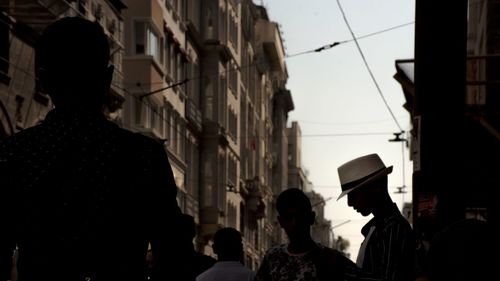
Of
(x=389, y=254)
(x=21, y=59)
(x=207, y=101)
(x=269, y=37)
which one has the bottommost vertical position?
(x=389, y=254)

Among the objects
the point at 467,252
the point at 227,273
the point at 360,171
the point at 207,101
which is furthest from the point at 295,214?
the point at 207,101

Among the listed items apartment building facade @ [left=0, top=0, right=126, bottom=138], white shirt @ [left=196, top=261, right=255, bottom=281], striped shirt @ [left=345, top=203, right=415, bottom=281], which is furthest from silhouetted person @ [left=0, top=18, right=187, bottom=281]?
apartment building facade @ [left=0, top=0, right=126, bottom=138]

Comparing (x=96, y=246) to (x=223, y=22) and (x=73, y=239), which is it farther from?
(x=223, y=22)

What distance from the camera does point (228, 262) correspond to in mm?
9875

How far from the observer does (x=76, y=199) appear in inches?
132

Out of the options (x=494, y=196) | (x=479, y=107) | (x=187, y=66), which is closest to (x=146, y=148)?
(x=494, y=196)

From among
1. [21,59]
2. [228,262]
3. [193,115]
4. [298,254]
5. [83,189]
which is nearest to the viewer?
[83,189]

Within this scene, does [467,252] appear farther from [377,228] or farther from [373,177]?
[373,177]

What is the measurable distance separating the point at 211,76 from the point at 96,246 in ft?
220

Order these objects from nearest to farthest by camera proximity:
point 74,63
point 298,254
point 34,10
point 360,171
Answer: point 74,63, point 360,171, point 298,254, point 34,10

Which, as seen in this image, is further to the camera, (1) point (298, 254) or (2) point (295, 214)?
(2) point (295, 214)

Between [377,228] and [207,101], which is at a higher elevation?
[207,101]

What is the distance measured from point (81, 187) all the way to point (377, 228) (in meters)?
3.20

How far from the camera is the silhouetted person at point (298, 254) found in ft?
22.5
